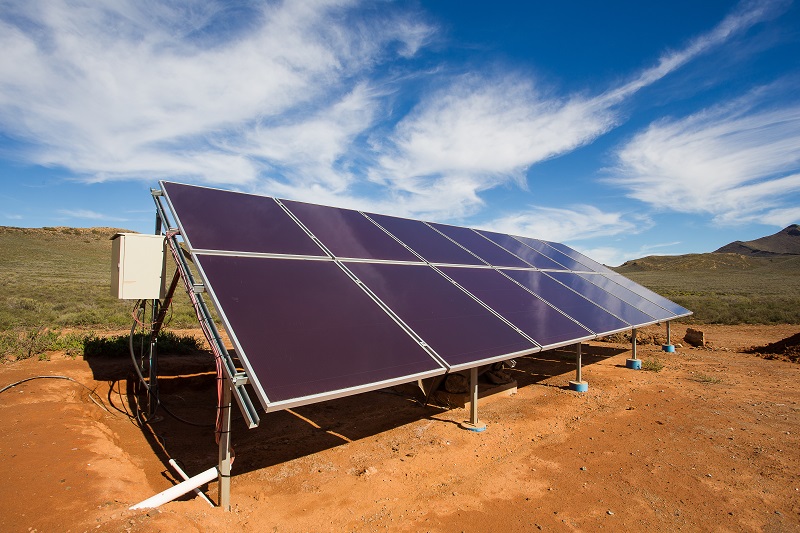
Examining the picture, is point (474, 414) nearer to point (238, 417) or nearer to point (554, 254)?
point (238, 417)

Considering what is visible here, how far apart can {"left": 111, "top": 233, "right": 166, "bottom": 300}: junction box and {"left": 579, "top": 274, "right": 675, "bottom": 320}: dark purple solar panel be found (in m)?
11.5

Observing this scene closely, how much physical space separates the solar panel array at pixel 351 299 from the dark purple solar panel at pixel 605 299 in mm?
386

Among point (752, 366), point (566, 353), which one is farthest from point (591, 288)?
point (752, 366)

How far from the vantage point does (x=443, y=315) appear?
248 inches

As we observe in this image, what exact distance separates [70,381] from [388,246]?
6.53 m

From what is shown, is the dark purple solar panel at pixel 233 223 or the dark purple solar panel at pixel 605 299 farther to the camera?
the dark purple solar panel at pixel 605 299

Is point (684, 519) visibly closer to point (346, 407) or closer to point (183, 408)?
point (346, 407)

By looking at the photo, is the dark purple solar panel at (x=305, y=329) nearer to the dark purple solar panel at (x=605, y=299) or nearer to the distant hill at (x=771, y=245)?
the dark purple solar panel at (x=605, y=299)

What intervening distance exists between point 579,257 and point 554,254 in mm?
2382

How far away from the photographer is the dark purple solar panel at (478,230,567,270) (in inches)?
476

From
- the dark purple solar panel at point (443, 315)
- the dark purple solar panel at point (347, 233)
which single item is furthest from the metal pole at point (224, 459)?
the dark purple solar panel at point (347, 233)

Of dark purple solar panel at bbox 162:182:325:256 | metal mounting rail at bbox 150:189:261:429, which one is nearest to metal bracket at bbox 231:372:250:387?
metal mounting rail at bbox 150:189:261:429

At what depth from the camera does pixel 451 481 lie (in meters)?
5.45

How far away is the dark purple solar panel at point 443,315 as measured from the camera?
18.4 ft
